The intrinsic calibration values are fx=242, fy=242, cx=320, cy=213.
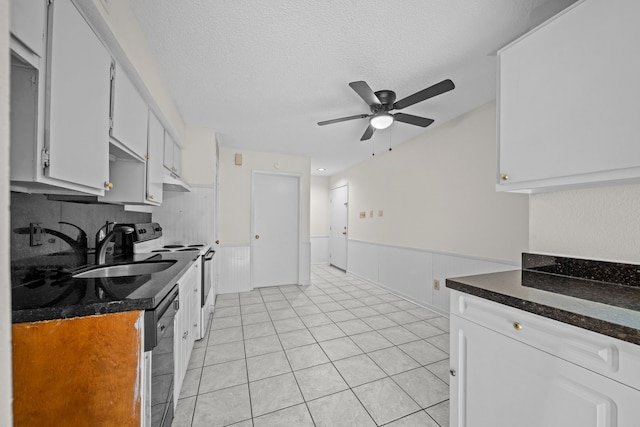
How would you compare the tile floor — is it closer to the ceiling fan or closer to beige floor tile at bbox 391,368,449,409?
beige floor tile at bbox 391,368,449,409

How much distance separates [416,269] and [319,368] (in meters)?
2.08

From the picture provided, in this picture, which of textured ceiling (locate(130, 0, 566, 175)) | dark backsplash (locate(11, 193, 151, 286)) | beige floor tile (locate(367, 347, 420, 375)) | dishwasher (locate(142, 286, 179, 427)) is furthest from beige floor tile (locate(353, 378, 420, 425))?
textured ceiling (locate(130, 0, 566, 175))

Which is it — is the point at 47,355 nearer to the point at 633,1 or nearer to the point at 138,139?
the point at 138,139

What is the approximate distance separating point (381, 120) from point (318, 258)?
4.61 m

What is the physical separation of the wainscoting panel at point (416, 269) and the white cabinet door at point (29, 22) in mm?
3320

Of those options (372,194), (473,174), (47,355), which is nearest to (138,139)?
(47,355)

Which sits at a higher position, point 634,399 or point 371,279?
point 634,399

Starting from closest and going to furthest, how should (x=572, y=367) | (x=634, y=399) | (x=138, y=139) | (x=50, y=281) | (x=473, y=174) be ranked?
(x=634, y=399), (x=572, y=367), (x=50, y=281), (x=138, y=139), (x=473, y=174)

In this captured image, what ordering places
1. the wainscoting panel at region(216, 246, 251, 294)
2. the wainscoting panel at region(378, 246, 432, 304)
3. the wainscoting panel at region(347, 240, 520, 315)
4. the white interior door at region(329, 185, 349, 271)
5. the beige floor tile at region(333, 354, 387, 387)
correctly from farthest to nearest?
the white interior door at region(329, 185, 349, 271) < the wainscoting panel at region(216, 246, 251, 294) < the wainscoting panel at region(378, 246, 432, 304) < the wainscoting panel at region(347, 240, 520, 315) < the beige floor tile at region(333, 354, 387, 387)

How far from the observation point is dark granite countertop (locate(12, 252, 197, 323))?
807mm

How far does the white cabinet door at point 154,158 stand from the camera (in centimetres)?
185

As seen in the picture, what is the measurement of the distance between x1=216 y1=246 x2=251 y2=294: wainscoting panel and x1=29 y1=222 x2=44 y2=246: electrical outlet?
2.64 meters

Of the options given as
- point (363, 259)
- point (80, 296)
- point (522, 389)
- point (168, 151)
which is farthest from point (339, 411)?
point (363, 259)

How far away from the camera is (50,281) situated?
3.65 ft
